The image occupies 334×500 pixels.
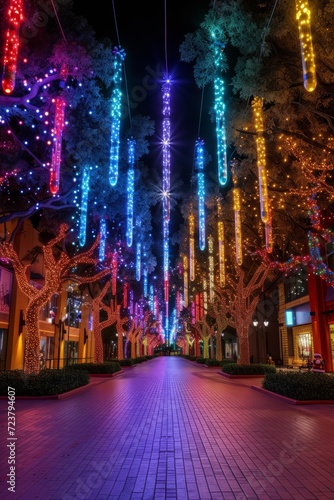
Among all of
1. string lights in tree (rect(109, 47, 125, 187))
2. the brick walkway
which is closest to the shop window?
the brick walkway

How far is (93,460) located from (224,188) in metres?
19.4

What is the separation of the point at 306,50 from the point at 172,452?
7.10m

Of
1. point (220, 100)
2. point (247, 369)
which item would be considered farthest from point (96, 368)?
point (220, 100)

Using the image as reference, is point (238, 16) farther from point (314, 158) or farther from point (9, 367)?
→ point (9, 367)

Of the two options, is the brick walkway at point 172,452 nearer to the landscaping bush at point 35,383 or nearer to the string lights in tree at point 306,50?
the landscaping bush at point 35,383

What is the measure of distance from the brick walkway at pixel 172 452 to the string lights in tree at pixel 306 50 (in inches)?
227

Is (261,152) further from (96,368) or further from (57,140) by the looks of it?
(96,368)

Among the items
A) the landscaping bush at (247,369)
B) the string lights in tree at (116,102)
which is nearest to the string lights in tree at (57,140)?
the string lights in tree at (116,102)

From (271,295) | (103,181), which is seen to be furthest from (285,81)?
(271,295)

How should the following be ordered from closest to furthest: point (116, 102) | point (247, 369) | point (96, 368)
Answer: point (116, 102), point (247, 369), point (96, 368)

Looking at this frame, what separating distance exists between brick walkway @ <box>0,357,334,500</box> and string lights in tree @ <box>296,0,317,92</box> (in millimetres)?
5777

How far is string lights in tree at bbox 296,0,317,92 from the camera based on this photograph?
681cm

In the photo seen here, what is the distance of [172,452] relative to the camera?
741cm

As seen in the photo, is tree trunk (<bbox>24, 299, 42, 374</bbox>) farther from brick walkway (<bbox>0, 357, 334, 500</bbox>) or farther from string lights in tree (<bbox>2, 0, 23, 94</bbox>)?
string lights in tree (<bbox>2, 0, 23, 94</bbox>)
